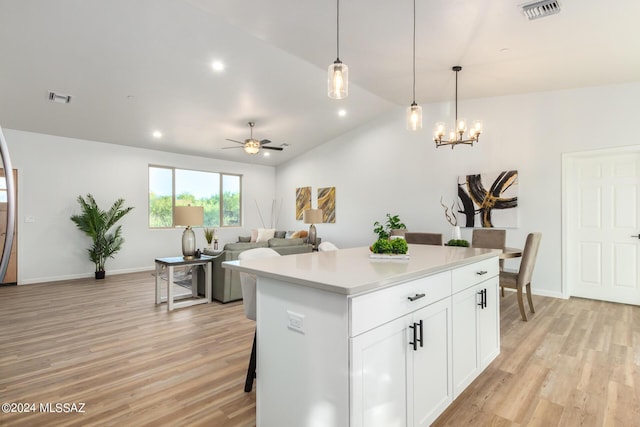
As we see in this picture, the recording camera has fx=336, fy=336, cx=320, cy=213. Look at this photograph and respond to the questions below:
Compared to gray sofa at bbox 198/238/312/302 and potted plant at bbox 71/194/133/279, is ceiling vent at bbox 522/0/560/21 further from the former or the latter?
potted plant at bbox 71/194/133/279

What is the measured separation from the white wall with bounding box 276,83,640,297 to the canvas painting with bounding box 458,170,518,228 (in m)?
0.12

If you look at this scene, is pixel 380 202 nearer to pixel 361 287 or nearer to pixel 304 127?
pixel 304 127

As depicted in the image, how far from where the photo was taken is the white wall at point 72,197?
589 centimetres

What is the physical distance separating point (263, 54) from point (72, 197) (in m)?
4.71

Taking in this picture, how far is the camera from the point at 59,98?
489 centimetres

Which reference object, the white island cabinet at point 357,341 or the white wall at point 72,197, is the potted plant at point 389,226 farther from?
the white wall at point 72,197

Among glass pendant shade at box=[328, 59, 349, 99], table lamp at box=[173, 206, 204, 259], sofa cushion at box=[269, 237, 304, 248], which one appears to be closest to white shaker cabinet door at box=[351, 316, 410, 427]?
glass pendant shade at box=[328, 59, 349, 99]

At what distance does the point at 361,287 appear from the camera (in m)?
1.35

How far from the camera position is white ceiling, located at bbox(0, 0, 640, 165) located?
3.23 m

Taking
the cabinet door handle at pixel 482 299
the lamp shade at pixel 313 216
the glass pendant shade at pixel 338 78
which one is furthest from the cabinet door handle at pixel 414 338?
the lamp shade at pixel 313 216

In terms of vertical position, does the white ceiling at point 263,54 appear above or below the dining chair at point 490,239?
above

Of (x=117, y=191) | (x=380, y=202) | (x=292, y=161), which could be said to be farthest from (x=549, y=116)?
(x=117, y=191)

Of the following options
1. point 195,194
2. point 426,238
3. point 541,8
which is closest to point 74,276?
point 195,194

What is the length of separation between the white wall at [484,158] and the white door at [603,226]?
0.76ft
